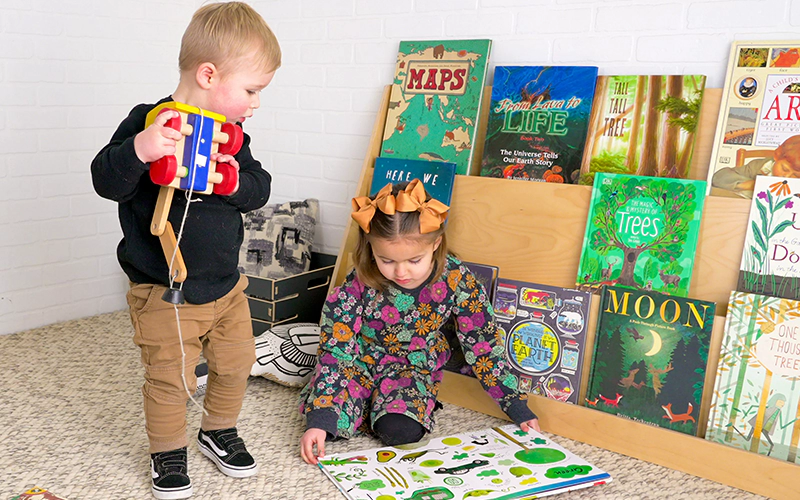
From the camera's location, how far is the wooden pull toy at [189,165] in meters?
1.12

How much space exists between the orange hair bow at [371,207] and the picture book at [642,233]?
0.51 meters

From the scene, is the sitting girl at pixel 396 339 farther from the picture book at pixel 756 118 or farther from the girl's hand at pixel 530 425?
the picture book at pixel 756 118

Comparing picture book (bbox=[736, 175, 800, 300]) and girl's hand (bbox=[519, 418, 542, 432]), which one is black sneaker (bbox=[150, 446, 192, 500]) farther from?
picture book (bbox=[736, 175, 800, 300])

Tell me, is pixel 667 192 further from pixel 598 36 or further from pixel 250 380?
pixel 250 380

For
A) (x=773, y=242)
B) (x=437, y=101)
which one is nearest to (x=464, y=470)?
(x=773, y=242)

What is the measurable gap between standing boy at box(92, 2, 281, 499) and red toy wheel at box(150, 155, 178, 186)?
0.04ft

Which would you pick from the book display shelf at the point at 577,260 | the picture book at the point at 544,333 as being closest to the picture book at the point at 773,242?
the book display shelf at the point at 577,260

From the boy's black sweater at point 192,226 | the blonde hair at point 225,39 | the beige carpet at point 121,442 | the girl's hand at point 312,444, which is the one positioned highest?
the blonde hair at point 225,39

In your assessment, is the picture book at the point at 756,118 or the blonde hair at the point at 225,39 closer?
the blonde hair at the point at 225,39

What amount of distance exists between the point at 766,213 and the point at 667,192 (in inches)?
8.1

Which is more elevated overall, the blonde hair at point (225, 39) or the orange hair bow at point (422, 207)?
the blonde hair at point (225, 39)

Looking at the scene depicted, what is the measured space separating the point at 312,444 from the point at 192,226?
52 cm

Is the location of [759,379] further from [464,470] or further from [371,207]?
[371,207]

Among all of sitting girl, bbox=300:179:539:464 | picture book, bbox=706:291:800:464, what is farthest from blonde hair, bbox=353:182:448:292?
picture book, bbox=706:291:800:464
